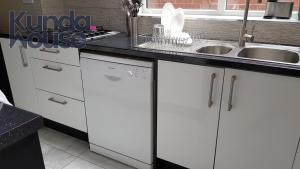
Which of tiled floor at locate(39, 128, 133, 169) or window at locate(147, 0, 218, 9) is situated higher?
window at locate(147, 0, 218, 9)

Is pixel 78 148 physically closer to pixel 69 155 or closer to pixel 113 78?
pixel 69 155

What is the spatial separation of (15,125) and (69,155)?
5.08 feet

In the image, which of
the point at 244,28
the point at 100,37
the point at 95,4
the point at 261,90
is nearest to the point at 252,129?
the point at 261,90

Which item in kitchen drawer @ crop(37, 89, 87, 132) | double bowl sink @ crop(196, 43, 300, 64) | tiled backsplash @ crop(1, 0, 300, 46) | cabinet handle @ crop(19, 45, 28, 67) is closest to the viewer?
double bowl sink @ crop(196, 43, 300, 64)

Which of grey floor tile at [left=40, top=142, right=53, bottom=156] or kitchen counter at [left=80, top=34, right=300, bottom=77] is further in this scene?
grey floor tile at [left=40, top=142, right=53, bottom=156]

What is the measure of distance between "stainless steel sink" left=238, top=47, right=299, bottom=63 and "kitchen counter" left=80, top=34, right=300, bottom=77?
25 cm

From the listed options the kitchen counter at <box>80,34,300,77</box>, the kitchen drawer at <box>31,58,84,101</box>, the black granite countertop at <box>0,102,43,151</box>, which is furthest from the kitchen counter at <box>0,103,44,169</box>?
the kitchen drawer at <box>31,58,84,101</box>

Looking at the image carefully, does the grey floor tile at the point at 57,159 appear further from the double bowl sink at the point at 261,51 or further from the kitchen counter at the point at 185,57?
the double bowl sink at the point at 261,51

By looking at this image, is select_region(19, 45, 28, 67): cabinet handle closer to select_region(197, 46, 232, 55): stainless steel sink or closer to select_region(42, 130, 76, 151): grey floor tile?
select_region(42, 130, 76, 151): grey floor tile

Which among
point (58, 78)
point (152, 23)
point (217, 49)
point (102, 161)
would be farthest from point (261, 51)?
point (58, 78)

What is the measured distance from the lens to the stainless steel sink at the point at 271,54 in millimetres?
1481

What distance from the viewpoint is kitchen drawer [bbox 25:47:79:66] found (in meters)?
1.80

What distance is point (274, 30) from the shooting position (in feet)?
5.30

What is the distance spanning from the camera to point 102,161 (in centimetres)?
192
